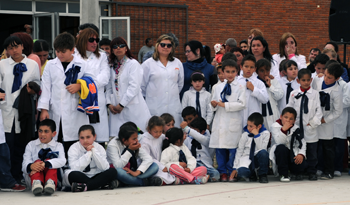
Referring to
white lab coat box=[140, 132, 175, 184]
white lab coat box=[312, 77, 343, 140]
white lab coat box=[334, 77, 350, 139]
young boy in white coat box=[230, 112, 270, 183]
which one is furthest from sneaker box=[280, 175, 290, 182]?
white lab coat box=[140, 132, 175, 184]

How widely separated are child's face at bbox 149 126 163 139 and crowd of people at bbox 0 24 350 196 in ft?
0.06

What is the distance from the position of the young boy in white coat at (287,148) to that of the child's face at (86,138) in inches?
93.6

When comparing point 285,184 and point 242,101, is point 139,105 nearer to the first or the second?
point 242,101

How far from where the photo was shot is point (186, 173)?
19.8 ft

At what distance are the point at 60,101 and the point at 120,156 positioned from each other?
39.0 inches

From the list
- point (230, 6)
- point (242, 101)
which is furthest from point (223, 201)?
point (230, 6)

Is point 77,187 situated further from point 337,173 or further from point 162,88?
point 337,173

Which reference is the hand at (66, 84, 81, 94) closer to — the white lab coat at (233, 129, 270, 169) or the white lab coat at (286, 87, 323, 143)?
the white lab coat at (233, 129, 270, 169)

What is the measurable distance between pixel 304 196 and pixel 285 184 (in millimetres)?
867

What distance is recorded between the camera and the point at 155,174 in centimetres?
602

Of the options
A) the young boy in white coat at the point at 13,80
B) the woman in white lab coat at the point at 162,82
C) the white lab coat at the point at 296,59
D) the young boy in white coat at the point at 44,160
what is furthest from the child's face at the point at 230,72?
the young boy in white coat at the point at 13,80

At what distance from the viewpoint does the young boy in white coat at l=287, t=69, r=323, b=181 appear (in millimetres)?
6461

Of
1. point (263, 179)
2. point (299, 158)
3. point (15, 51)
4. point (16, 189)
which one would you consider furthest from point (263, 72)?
point (16, 189)

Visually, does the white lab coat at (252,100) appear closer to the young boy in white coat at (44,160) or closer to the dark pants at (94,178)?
the dark pants at (94,178)
